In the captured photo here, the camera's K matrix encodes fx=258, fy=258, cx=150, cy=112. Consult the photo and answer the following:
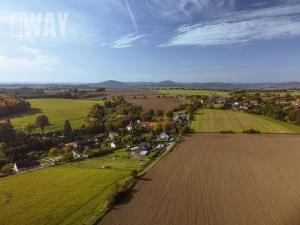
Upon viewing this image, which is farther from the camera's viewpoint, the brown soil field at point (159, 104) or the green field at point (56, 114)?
the brown soil field at point (159, 104)

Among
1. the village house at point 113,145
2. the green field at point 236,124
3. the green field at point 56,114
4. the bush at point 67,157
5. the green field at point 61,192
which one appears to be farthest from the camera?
the green field at point 56,114

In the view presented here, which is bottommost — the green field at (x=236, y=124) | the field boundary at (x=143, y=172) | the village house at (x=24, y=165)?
the village house at (x=24, y=165)

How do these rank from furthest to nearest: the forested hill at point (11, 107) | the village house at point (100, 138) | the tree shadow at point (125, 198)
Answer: the forested hill at point (11, 107), the village house at point (100, 138), the tree shadow at point (125, 198)

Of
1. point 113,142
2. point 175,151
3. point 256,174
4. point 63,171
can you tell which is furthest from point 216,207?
point 113,142

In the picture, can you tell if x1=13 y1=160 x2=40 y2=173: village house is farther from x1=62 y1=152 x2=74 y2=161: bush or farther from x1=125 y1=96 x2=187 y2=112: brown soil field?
x1=125 y1=96 x2=187 y2=112: brown soil field

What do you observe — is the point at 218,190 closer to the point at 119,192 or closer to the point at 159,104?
the point at 119,192

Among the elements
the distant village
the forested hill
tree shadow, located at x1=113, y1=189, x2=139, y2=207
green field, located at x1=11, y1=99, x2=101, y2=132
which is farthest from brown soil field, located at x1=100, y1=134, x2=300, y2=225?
the forested hill

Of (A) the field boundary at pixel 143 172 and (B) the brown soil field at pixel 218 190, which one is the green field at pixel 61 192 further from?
A: (B) the brown soil field at pixel 218 190

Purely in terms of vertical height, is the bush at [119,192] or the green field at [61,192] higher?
the bush at [119,192]

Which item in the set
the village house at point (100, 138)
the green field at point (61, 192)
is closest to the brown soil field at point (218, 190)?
the green field at point (61, 192)
